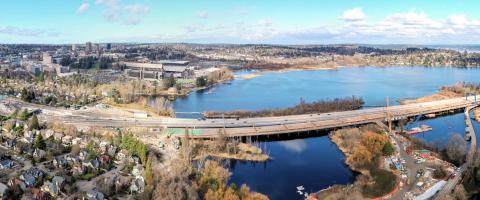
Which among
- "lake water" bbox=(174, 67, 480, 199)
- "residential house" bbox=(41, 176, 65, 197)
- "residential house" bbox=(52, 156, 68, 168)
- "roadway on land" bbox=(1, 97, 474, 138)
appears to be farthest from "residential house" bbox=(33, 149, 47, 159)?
"lake water" bbox=(174, 67, 480, 199)

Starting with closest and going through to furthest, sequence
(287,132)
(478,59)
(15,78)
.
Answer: (287,132) < (15,78) < (478,59)

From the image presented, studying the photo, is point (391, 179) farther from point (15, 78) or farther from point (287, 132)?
point (15, 78)

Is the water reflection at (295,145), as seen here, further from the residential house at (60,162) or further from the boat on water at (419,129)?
the residential house at (60,162)

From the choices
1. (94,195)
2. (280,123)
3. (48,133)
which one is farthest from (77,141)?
(280,123)

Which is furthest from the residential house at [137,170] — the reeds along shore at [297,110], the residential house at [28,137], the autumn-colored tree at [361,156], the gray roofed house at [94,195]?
the reeds along shore at [297,110]

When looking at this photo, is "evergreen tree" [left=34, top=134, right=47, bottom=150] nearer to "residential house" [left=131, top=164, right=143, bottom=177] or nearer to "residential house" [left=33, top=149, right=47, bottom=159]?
"residential house" [left=33, top=149, right=47, bottom=159]

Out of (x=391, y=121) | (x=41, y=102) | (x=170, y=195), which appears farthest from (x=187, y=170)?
(x=41, y=102)

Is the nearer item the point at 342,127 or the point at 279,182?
the point at 279,182
